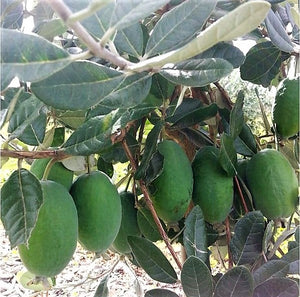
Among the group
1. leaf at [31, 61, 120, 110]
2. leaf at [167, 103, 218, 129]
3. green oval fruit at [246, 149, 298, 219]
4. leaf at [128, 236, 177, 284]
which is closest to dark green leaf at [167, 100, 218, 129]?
leaf at [167, 103, 218, 129]

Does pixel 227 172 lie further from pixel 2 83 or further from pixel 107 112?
pixel 2 83

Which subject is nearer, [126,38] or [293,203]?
[126,38]

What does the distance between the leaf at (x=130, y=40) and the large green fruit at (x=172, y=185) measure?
190 millimetres

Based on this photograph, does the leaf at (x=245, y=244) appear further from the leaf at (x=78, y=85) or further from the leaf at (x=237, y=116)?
the leaf at (x=78, y=85)

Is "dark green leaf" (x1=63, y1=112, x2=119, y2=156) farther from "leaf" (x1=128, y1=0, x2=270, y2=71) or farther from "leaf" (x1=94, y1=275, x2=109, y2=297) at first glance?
"leaf" (x1=94, y1=275, x2=109, y2=297)

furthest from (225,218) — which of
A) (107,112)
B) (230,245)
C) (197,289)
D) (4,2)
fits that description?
(4,2)

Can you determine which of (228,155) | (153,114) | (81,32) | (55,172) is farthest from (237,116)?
(81,32)

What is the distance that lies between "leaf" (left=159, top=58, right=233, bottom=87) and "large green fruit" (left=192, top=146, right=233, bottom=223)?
10.0 inches

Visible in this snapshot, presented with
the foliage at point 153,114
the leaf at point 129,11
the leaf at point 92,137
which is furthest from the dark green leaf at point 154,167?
the leaf at point 129,11

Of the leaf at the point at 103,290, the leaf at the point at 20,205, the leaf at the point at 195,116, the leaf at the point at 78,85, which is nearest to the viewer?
the leaf at the point at 78,85

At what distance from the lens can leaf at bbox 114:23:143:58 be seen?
67 centimetres

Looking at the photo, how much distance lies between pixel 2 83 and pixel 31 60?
0.03 meters

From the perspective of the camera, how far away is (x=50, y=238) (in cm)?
65

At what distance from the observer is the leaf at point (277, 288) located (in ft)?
2.39
